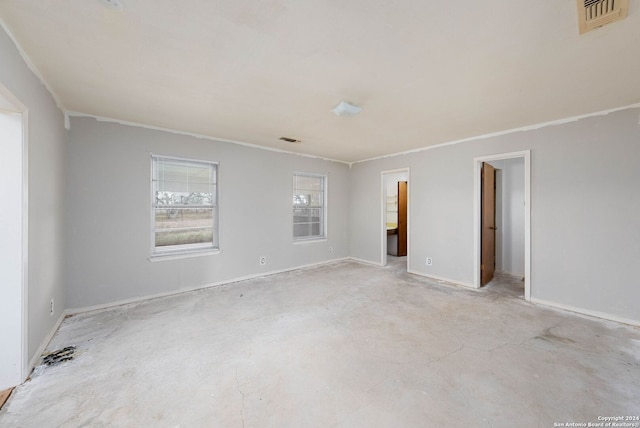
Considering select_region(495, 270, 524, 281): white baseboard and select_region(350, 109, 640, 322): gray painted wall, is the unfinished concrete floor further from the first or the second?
select_region(495, 270, 524, 281): white baseboard

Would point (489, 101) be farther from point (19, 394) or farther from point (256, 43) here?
point (19, 394)

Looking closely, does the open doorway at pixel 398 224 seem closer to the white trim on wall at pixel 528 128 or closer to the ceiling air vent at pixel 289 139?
the white trim on wall at pixel 528 128

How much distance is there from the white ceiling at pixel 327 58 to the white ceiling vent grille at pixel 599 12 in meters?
0.05

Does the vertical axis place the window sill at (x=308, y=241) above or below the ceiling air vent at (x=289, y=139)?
below

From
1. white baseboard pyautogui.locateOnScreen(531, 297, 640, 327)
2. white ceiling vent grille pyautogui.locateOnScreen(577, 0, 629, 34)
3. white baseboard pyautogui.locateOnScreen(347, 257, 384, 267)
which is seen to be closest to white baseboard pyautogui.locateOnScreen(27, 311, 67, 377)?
white ceiling vent grille pyautogui.locateOnScreen(577, 0, 629, 34)

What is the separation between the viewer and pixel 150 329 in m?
2.63

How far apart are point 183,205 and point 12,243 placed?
81.7 inches

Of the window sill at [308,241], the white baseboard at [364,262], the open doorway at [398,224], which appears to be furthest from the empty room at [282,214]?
the open doorway at [398,224]

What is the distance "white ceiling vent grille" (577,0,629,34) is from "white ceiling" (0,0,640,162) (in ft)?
Result: 0.16

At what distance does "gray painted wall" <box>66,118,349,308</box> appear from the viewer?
305 cm

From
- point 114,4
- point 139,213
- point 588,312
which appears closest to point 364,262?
point 588,312

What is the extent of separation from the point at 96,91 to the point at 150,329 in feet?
8.13

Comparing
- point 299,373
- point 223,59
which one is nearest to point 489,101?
A: point 223,59

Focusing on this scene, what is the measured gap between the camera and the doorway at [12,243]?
173 centimetres
